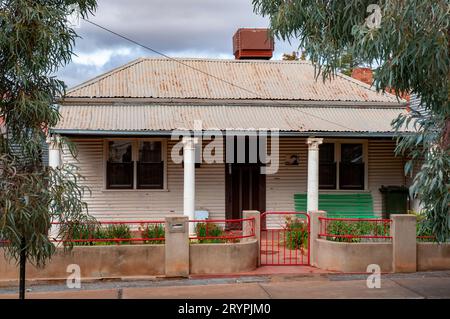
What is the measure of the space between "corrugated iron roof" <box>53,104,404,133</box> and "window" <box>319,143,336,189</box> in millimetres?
1183

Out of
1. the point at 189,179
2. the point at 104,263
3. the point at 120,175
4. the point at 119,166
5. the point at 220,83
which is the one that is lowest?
the point at 104,263

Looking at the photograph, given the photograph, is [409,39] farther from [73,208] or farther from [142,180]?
[142,180]

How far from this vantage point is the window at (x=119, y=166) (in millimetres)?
15750

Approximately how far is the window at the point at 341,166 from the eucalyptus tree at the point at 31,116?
11.1 m

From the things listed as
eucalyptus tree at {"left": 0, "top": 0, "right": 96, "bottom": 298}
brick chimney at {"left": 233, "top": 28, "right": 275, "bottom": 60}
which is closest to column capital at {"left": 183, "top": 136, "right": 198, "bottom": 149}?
brick chimney at {"left": 233, "top": 28, "right": 275, "bottom": 60}

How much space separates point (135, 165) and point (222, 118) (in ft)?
9.43

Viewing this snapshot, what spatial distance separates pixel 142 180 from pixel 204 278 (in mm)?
5991

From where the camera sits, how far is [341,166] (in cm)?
1652

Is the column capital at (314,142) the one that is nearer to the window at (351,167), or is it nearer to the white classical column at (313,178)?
the white classical column at (313,178)

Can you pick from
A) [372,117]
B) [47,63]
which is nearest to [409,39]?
[47,63]

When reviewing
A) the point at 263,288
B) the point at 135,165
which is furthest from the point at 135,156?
the point at 263,288

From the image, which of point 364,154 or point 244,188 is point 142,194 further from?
point 364,154

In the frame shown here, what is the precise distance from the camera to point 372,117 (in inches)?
623

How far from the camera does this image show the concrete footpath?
908cm
